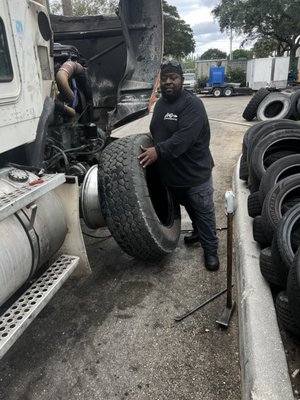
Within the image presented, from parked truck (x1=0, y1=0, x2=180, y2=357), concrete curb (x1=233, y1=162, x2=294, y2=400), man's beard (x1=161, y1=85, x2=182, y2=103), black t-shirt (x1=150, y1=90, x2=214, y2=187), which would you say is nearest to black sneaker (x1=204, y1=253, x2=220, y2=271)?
concrete curb (x1=233, y1=162, x2=294, y2=400)

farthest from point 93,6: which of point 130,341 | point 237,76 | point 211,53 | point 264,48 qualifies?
point 211,53

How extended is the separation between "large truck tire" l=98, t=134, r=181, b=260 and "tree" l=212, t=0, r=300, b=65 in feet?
95.7

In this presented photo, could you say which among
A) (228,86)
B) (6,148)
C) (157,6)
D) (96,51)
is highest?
(157,6)

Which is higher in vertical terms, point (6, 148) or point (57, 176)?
point (6, 148)

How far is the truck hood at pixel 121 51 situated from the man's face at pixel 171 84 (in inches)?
49.7

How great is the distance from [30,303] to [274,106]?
9713 millimetres

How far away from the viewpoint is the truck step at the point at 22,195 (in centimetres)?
181

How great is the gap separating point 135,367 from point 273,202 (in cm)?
166

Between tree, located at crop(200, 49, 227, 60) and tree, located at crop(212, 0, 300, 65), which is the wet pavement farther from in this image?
tree, located at crop(200, 49, 227, 60)

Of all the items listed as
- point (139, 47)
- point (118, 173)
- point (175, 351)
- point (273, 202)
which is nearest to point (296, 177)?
point (273, 202)

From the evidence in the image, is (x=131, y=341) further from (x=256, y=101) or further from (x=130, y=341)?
(x=256, y=101)

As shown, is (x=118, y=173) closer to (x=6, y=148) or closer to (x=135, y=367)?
(x=6, y=148)

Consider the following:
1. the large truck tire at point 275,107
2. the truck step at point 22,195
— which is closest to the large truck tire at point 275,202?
the truck step at point 22,195

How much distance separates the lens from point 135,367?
2213 mm
